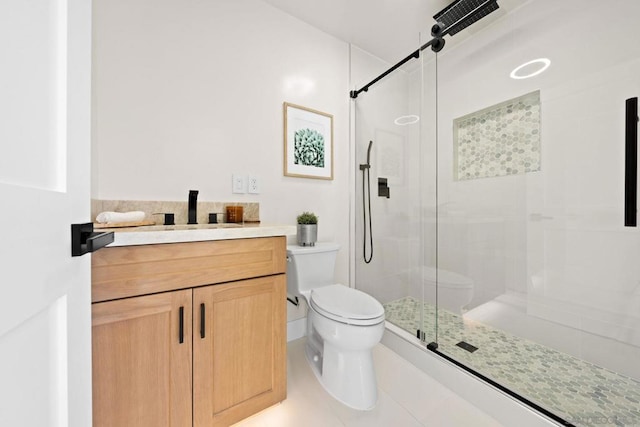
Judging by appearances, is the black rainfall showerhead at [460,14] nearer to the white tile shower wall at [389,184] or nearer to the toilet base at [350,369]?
the white tile shower wall at [389,184]

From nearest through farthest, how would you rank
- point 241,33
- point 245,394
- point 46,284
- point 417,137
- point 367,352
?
1. point 46,284
2. point 245,394
3. point 367,352
4. point 241,33
5. point 417,137

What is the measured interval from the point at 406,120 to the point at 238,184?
57.6 inches

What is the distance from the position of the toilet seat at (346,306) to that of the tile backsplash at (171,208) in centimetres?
70

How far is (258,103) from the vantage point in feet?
5.81

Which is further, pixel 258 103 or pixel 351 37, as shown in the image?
pixel 351 37

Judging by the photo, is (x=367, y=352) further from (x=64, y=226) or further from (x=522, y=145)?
(x=522, y=145)

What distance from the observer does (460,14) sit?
62.5 inches

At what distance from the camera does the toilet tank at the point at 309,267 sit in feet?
5.39

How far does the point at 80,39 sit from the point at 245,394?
51.8 inches

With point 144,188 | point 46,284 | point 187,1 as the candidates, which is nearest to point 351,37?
point 187,1

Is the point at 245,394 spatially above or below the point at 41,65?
below

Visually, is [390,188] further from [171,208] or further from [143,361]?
[143,361]

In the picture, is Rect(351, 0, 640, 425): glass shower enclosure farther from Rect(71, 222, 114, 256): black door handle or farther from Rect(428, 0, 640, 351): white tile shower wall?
Rect(71, 222, 114, 256): black door handle

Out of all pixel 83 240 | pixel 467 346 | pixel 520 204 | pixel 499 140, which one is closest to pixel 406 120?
pixel 499 140
